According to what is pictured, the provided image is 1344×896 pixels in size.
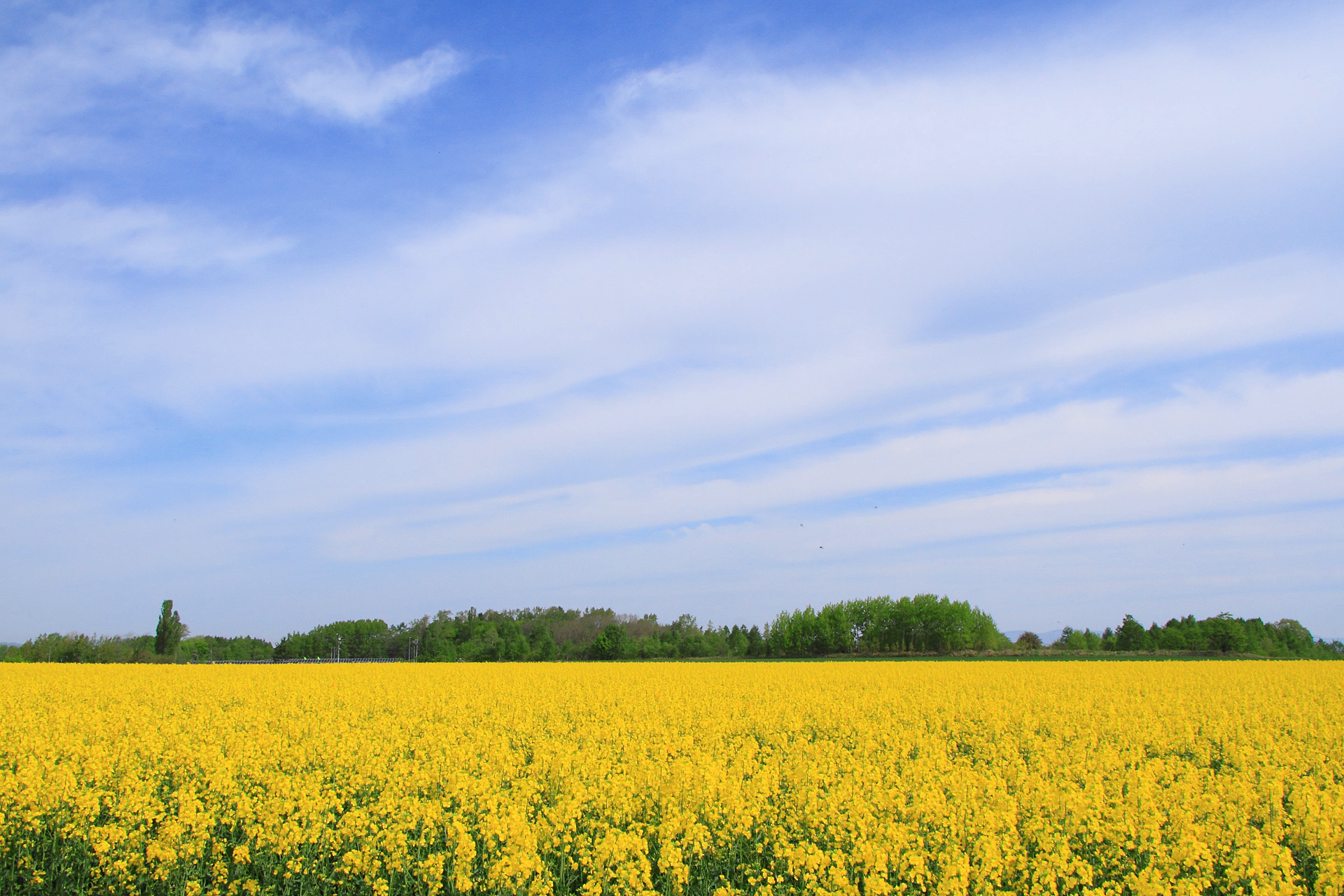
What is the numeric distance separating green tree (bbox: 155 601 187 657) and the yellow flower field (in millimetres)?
72768

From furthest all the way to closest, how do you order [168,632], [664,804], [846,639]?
[846,639]
[168,632]
[664,804]

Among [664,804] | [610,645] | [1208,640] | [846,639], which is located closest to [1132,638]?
[1208,640]

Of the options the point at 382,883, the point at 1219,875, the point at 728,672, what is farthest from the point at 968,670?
the point at 382,883

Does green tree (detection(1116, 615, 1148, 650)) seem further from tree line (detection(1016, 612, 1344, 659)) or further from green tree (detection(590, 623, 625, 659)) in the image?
green tree (detection(590, 623, 625, 659))

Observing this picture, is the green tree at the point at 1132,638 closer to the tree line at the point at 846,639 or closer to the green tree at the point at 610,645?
the tree line at the point at 846,639

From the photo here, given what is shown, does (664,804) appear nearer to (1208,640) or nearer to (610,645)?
(610,645)

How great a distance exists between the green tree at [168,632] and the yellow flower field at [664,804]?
2865 inches

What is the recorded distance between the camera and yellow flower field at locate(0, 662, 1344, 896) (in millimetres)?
6910

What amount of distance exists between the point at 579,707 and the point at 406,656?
101519 millimetres

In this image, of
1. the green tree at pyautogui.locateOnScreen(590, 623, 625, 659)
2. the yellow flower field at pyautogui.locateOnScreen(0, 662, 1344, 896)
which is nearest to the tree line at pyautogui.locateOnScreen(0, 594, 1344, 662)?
the green tree at pyautogui.locateOnScreen(590, 623, 625, 659)

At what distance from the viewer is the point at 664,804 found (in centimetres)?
862

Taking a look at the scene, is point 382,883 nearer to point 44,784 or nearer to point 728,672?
point 44,784

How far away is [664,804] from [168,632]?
3451 inches

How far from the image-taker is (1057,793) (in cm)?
859
